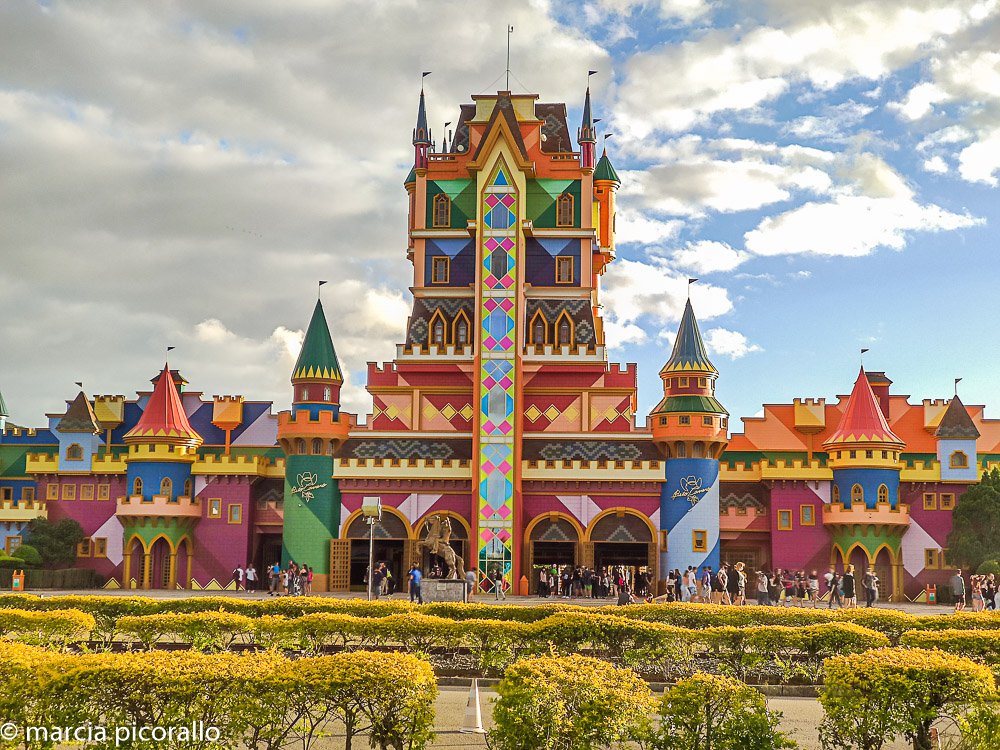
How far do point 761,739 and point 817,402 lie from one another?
1744 inches

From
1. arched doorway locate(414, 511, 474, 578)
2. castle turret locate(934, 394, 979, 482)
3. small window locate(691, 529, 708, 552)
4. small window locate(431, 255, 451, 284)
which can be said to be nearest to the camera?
small window locate(691, 529, 708, 552)

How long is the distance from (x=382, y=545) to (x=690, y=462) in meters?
14.6

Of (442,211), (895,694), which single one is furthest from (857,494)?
(895,694)

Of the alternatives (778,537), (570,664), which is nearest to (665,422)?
(778,537)

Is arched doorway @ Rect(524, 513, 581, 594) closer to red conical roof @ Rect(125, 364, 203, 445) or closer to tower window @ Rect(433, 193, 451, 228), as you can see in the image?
tower window @ Rect(433, 193, 451, 228)

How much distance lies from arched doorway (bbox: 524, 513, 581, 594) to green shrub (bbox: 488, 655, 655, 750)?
36598 mm

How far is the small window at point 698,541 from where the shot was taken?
4975 centimetres

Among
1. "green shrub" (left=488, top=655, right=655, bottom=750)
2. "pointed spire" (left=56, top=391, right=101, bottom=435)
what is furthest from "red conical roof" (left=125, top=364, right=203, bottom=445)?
"green shrub" (left=488, top=655, right=655, bottom=750)

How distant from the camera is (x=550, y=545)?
167ft

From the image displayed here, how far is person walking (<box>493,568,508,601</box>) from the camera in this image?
45188mm

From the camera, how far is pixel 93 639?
89.8 ft

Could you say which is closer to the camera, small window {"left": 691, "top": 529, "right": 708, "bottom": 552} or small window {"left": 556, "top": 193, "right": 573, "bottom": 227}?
small window {"left": 691, "top": 529, "right": 708, "bottom": 552}

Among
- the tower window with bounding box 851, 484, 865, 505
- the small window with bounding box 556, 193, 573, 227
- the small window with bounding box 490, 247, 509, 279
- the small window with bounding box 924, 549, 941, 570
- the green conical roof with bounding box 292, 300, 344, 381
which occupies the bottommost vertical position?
the small window with bounding box 924, 549, 941, 570

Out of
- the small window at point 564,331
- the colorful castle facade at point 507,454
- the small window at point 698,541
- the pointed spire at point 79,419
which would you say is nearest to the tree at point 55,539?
the colorful castle facade at point 507,454
